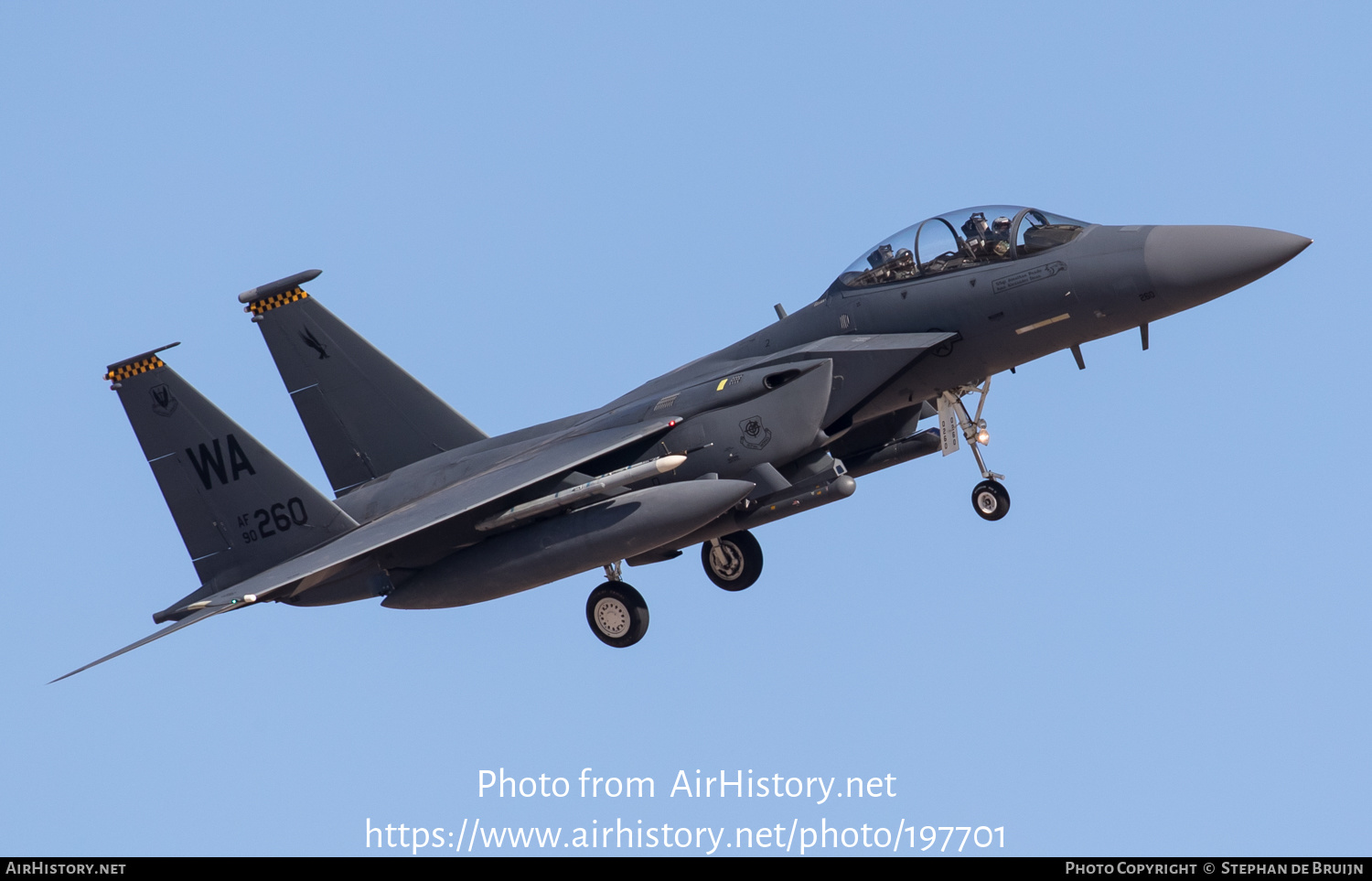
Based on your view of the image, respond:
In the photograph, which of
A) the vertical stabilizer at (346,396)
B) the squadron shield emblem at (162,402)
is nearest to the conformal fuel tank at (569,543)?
the vertical stabilizer at (346,396)

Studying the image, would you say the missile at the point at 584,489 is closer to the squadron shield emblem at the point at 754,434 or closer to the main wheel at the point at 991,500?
the squadron shield emblem at the point at 754,434

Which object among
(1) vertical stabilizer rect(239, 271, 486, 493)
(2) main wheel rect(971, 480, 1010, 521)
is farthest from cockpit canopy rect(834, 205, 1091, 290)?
(1) vertical stabilizer rect(239, 271, 486, 493)

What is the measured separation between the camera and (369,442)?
1886 cm

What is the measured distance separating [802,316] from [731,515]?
2.19 metres

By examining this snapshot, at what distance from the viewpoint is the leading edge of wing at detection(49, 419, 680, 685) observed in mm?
15172

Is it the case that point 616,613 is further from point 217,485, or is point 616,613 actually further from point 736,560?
point 217,485

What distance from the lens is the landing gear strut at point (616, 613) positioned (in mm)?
16656

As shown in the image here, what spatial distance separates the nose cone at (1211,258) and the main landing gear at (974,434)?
2.15m

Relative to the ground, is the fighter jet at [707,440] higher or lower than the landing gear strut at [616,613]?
higher

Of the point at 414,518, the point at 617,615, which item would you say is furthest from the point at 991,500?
the point at 414,518

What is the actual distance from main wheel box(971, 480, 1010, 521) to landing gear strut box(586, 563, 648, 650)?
3553mm

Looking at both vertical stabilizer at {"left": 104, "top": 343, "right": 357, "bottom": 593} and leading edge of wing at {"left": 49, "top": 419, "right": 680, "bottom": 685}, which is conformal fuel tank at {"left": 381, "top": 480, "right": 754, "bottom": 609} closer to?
leading edge of wing at {"left": 49, "top": 419, "right": 680, "bottom": 685}

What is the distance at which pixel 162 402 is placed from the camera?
55.3 ft
